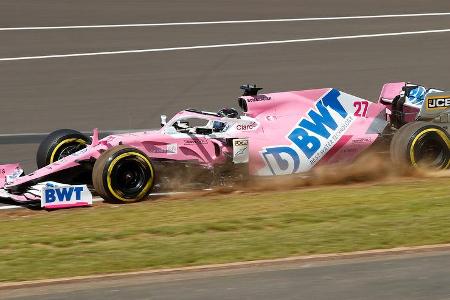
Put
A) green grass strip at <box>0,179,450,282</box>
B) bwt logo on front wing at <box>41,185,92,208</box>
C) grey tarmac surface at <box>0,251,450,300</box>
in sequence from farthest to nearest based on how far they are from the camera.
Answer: bwt logo on front wing at <box>41,185,92,208</box> → green grass strip at <box>0,179,450,282</box> → grey tarmac surface at <box>0,251,450,300</box>

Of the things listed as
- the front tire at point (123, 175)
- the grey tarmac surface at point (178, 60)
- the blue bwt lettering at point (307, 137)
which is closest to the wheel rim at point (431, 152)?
the blue bwt lettering at point (307, 137)

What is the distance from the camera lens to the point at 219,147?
1403 centimetres

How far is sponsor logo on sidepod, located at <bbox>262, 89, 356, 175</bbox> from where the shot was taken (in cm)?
1409

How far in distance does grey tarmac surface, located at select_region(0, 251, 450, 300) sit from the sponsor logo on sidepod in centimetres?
453

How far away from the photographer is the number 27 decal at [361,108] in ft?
48.1

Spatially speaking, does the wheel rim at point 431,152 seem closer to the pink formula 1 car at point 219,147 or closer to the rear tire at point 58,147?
the pink formula 1 car at point 219,147

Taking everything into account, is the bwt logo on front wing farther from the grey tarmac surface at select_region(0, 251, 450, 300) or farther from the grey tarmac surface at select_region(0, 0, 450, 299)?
the grey tarmac surface at select_region(0, 251, 450, 300)

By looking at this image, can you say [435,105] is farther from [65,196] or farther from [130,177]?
[65,196]

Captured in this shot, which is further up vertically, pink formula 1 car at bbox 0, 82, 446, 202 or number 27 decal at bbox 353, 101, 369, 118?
number 27 decal at bbox 353, 101, 369, 118

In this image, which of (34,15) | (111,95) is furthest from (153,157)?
(34,15)

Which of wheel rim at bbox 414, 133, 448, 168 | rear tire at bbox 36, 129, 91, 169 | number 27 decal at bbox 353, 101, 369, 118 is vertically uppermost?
number 27 decal at bbox 353, 101, 369, 118

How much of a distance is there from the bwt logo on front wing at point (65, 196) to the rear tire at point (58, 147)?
1393 millimetres

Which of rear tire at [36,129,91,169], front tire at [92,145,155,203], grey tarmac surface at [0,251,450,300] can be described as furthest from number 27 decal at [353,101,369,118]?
grey tarmac surface at [0,251,450,300]

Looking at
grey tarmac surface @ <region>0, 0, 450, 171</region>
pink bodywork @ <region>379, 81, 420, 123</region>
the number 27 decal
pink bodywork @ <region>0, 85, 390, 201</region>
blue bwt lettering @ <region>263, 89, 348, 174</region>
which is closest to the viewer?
pink bodywork @ <region>0, 85, 390, 201</region>
